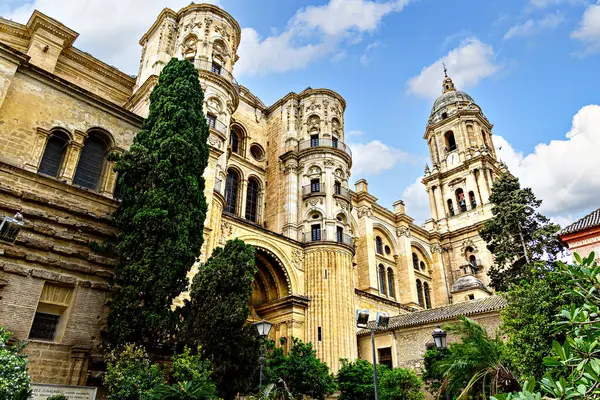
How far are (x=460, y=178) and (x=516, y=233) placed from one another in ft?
60.9

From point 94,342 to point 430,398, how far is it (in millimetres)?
14153

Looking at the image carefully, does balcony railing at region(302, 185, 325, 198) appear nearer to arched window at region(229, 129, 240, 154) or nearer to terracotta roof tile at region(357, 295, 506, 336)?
arched window at region(229, 129, 240, 154)

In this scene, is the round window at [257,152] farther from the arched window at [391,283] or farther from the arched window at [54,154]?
the arched window at [54,154]

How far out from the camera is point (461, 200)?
38.3 m

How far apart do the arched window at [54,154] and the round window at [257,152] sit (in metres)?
15.0

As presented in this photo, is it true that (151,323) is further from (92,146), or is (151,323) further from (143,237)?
(92,146)

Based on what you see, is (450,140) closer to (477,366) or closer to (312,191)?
(312,191)

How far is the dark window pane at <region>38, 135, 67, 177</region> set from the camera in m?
12.0

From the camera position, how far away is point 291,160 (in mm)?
25016

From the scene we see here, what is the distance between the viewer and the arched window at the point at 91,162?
12634 millimetres

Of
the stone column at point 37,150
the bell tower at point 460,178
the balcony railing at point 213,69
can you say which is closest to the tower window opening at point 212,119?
the balcony railing at point 213,69

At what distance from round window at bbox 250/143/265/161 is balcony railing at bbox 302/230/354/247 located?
700 cm

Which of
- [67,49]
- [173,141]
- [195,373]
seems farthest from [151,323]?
[67,49]

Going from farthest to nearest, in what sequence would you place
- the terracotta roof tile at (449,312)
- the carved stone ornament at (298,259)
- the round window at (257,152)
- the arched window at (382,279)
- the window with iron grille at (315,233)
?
the arched window at (382,279) < the round window at (257,152) < the window with iron grille at (315,233) < the carved stone ornament at (298,259) < the terracotta roof tile at (449,312)
